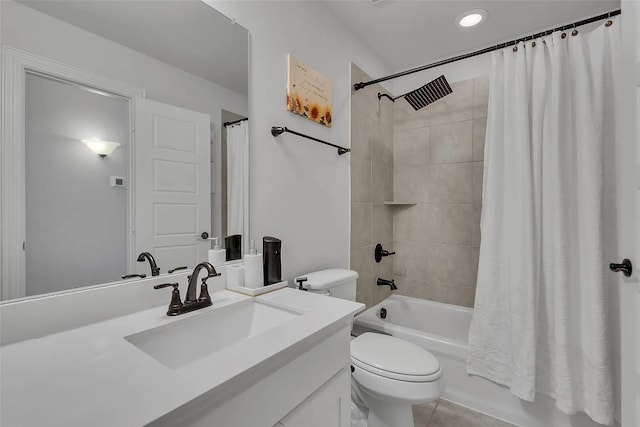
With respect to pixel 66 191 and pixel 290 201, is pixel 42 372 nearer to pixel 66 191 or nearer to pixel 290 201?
pixel 66 191

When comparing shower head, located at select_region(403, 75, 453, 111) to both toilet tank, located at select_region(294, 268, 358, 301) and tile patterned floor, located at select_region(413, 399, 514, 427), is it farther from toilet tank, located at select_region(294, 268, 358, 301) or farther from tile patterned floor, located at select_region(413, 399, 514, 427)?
tile patterned floor, located at select_region(413, 399, 514, 427)

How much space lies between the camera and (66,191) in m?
0.81

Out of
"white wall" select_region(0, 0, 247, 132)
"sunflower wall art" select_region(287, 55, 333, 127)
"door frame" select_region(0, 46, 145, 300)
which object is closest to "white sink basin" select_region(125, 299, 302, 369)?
"door frame" select_region(0, 46, 145, 300)

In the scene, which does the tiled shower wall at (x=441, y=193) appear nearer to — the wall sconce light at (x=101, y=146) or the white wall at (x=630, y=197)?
the white wall at (x=630, y=197)

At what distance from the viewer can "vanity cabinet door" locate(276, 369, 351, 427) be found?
2.53 feet

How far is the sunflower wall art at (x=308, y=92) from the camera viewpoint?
150 centimetres

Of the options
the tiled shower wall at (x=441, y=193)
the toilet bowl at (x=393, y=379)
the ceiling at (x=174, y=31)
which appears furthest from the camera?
the tiled shower wall at (x=441, y=193)

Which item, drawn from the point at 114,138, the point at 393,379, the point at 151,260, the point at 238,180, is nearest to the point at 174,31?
the point at 114,138

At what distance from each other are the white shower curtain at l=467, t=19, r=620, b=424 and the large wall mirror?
1.47m

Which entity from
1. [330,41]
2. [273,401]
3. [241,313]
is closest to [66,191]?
[241,313]

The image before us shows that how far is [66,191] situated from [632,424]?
2059mm

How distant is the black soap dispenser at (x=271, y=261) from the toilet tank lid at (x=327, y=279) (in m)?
0.21

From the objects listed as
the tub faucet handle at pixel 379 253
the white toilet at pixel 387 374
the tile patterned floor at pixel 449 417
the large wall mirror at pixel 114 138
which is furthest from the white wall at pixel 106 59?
the tile patterned floor at pixel 449 417

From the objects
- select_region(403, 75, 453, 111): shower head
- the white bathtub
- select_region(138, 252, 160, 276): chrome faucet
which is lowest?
the white bathtub
